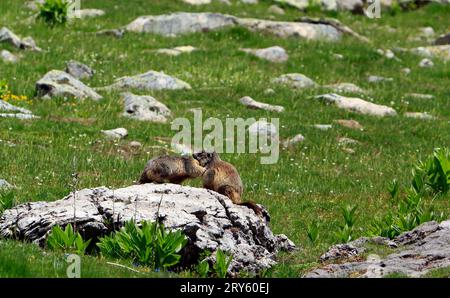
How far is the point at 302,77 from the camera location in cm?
3022

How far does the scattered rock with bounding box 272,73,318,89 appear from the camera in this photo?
29.7m

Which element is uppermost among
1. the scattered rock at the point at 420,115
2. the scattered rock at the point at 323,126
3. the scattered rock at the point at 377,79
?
the scattered rock at the point at 377,79

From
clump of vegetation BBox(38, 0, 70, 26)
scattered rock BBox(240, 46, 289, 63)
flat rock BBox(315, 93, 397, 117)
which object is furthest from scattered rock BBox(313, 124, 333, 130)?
clump of vegetation BBox(38, 0, 70, 26)

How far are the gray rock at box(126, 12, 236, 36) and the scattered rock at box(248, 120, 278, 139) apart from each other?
10.3 m

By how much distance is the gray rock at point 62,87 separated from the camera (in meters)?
25.7

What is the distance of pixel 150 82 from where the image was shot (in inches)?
1099

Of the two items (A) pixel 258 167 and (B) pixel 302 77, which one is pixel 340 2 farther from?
(A) pixel 258 167

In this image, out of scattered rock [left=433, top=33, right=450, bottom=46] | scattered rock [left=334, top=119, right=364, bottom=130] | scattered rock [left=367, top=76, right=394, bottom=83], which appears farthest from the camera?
scattered rock [left=433, top=33, right=450, bottom=46]

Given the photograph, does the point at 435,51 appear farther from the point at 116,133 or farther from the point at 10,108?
the point at 10,108

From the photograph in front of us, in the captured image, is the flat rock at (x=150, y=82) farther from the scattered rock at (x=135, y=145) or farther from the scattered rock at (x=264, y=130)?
the scattered rock at (x=135, y=145)

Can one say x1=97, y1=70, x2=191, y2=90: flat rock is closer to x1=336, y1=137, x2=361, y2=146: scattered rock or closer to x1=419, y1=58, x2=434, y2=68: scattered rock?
x1=336, y1=137, x2=361, y2=146: scattered rock

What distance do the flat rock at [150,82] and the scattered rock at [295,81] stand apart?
3.09 meters

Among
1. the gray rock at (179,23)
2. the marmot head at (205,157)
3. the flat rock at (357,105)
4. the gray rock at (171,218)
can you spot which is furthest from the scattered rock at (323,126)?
the gray rock at (171,218)
